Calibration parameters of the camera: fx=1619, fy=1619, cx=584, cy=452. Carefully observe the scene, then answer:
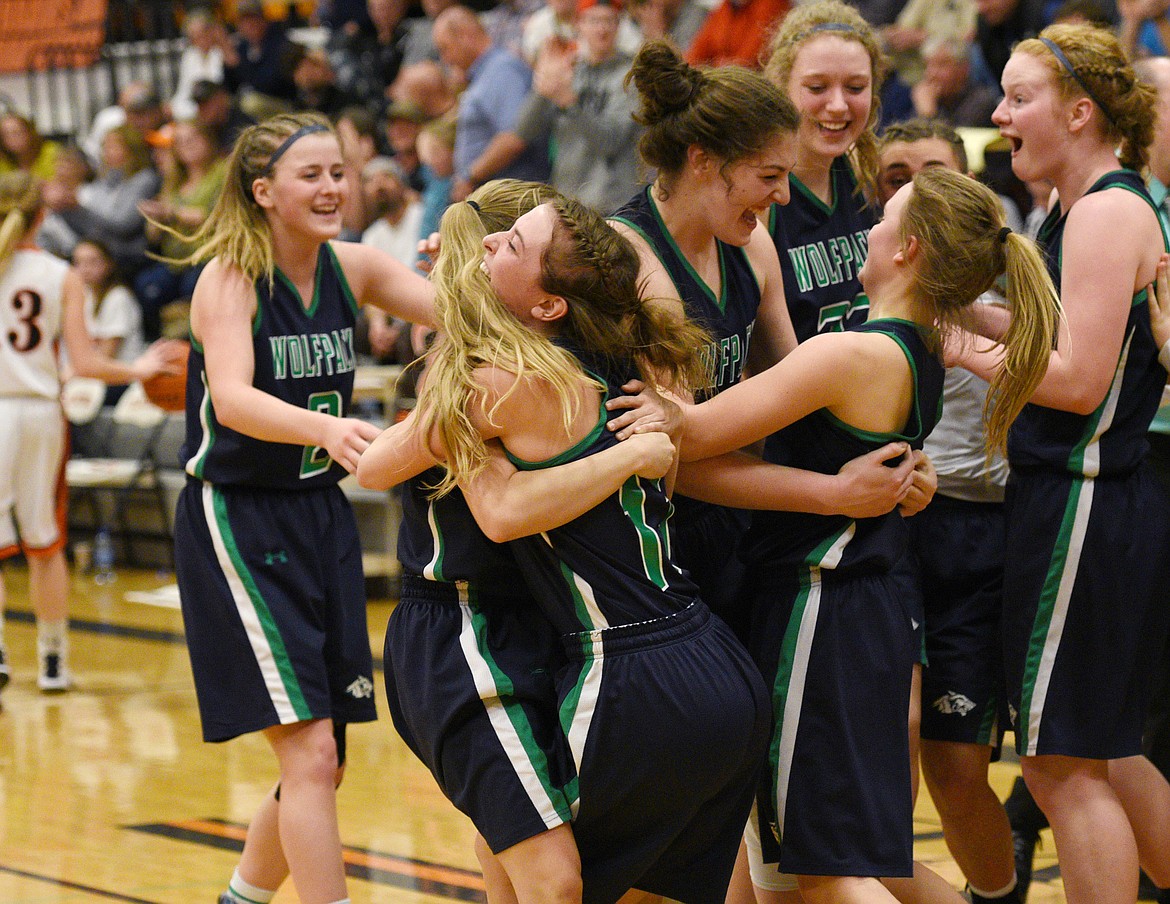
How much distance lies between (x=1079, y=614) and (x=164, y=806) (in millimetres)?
2901

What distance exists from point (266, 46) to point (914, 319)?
10.3 meters

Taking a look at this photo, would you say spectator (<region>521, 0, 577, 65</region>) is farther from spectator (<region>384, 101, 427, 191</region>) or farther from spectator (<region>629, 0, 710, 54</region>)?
spectator (<region>384, 101, 427, 191</region>)

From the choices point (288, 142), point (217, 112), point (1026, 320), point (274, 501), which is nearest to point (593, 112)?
Result: point (217, 112)

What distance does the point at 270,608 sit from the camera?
3.48 meters

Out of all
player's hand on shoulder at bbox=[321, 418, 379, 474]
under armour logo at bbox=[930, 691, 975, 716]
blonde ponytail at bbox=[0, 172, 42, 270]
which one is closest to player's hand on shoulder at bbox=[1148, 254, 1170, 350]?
under armour logo at bbox=[930, 691, 975, 716]

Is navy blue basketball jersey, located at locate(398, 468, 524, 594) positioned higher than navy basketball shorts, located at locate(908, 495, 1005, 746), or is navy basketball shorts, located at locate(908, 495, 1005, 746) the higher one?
navy blue basketball jersey, located at locate(398, 468, 524, 594)

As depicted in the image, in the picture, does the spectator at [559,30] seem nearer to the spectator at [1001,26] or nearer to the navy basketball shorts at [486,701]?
Answer: the spectator at [1001,26]

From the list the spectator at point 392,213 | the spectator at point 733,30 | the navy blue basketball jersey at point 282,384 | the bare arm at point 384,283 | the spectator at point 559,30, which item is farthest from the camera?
the spectator at point 392,213

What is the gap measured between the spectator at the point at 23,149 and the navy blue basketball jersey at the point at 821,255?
10336mm

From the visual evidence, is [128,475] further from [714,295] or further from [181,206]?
[714,295]

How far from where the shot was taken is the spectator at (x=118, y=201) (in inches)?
450

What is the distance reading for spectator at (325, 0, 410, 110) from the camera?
1155 centimetres

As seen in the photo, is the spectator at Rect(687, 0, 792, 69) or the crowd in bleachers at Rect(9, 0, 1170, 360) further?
the spectator at Rect(687, 0, 792, 69)

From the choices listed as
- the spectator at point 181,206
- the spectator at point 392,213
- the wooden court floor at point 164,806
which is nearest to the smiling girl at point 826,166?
the wooden court floor at point 164,806
